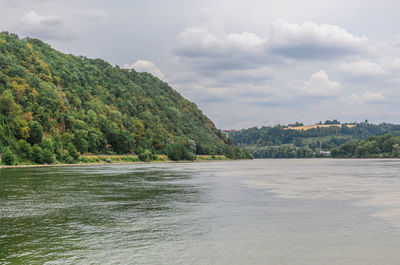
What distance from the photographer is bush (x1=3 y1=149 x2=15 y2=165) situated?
117m

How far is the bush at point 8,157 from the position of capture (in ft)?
384

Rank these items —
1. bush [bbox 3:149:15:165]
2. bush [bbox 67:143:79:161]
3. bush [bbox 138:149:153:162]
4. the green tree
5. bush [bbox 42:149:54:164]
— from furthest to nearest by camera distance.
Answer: bush [bbox 138:149:153:162] < bush [bbox 67:143:79:161] < the green tree < bush [bbox 42:149:54:164] < bush [bbox 3:149:15:165]

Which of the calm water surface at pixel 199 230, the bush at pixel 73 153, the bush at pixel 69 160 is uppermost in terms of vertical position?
the bush at pixel 73 153

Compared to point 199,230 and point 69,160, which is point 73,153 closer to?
point 69,160

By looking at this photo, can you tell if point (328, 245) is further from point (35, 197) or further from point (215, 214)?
point (35, 197)

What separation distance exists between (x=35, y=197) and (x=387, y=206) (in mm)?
32180

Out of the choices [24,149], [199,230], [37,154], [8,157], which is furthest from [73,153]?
[199,230]

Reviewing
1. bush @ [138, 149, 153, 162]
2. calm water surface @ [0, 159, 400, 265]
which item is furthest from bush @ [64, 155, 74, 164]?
calm water surface @ [0, 159, 400, 265]

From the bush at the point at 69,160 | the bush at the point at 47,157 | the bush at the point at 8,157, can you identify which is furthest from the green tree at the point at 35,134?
the bush at the point at 8,157

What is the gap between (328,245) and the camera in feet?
63.5

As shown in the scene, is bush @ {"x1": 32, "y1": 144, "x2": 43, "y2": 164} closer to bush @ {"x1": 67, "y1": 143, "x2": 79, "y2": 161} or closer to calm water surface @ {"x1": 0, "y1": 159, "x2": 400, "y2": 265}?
bush @ {"x1": 67, "y1": 143, "x2": 79, "y2": 161}

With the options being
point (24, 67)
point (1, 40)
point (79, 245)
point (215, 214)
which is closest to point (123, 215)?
point (215, 214)

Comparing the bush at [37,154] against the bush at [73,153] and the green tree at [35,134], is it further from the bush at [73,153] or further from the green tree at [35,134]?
the bush at [73,153]

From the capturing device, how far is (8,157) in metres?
118
